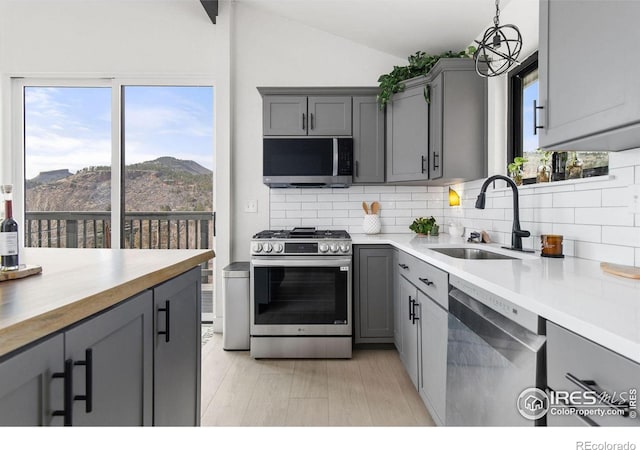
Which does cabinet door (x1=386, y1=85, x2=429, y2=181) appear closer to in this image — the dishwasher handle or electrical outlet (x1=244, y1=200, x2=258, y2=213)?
electrical outlet (x1=244, y1=200, x2=258, y2=213)

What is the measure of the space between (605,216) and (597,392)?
110cm

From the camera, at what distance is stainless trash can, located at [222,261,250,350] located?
302cm

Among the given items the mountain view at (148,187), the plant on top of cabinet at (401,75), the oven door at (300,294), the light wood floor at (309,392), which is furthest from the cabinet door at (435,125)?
the mountain view at (148,187)

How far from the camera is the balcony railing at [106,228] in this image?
3.69m

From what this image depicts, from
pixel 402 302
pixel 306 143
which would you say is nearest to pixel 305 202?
pixel 306 143

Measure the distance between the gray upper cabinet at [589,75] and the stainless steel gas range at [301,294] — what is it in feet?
5.80

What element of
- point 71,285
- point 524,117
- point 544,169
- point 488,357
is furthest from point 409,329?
point 71,285

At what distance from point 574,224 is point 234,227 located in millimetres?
2743

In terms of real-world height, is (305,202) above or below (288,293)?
above

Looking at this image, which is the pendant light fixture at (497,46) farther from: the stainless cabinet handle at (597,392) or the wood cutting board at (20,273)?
the wood cutting board at (20,273)

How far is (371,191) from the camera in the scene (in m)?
3.60

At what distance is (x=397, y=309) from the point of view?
2803mm
